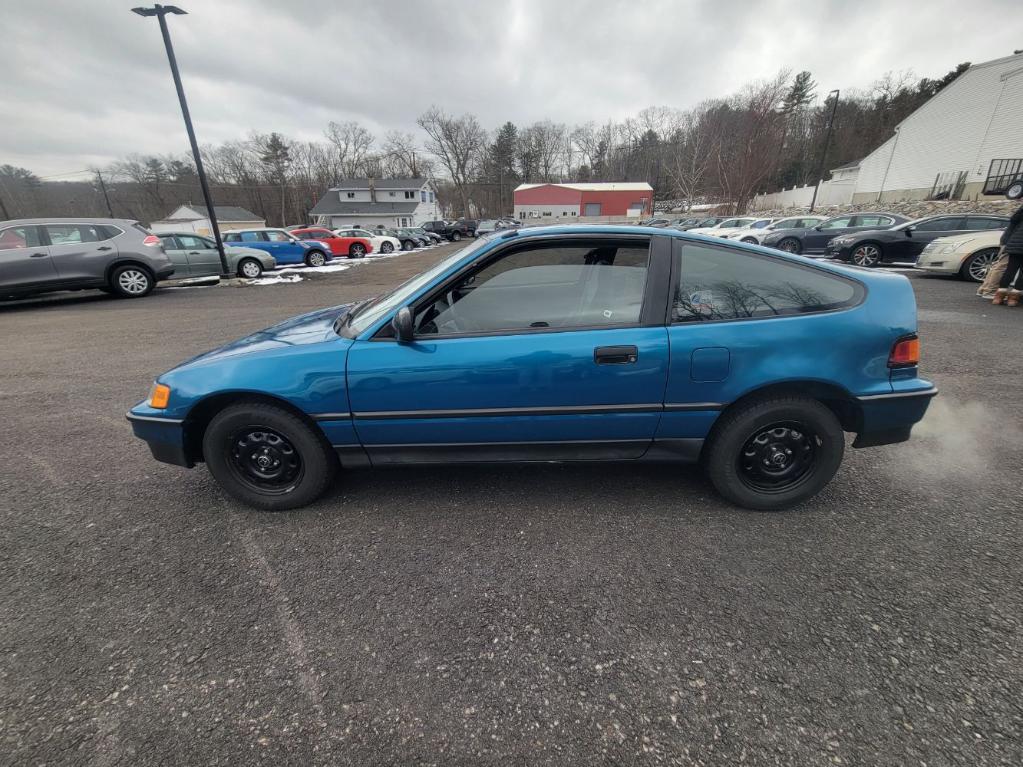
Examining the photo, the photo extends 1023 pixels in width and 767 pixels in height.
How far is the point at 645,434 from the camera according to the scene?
7.66ft

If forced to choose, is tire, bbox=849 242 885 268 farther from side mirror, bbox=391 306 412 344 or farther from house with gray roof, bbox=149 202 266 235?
house with gray roof, bbox=149 202 266 235

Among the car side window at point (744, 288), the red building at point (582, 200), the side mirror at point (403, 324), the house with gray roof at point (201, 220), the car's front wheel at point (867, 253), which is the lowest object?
the car's front wheel at point (867, 253)

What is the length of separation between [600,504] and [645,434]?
50 centimetres

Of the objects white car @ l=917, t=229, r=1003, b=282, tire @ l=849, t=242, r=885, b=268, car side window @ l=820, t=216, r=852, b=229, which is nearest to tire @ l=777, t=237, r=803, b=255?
car side window @ l=820, t=216, r=852, b=229

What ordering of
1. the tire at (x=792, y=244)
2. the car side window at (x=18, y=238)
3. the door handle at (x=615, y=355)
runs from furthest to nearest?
the tire at (x=792, y=244) → the car side window at (x=18, y=238) → the door handle at (x=615, y=355)

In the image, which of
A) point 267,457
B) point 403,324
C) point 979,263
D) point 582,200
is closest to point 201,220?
point 582,200

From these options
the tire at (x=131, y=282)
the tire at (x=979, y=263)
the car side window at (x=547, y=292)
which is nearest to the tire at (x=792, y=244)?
the tire at (x=979, y=263)

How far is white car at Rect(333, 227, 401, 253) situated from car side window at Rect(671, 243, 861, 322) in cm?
2368

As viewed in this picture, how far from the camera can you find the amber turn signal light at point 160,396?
238cm

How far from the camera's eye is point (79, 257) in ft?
29.0

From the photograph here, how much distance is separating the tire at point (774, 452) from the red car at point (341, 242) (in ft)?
73.9

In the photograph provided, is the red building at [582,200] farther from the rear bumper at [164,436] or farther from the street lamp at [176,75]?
the rear bumper at [164,436]

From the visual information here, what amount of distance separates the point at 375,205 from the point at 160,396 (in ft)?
196

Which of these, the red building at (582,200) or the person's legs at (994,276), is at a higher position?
the red building at (582,200)
